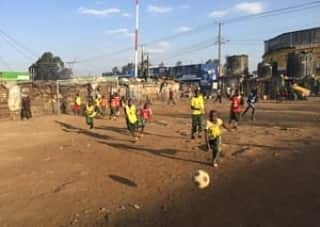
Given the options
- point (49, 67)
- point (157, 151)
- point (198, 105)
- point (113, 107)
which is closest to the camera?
point (157, 151)

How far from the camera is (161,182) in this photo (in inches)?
384

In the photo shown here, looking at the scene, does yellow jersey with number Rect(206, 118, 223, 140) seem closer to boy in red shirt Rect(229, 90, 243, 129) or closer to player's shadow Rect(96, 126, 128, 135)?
boy in red shirt Rect(229, 90, 243, 129)

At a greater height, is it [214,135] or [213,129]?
[213,129]

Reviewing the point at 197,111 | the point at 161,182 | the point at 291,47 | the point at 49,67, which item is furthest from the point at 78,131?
the point at 49,67

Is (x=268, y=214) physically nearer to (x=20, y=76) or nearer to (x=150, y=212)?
(x=150, y=212)

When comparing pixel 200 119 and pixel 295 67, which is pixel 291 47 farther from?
pixel 200 119

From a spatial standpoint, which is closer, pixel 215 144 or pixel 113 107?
pixel 215 144

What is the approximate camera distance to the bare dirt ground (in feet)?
24.7

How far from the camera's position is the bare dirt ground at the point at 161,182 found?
752 centimetres

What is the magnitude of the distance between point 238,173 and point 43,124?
51.4ft

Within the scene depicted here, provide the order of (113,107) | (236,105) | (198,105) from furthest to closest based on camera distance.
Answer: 1. (113,107)
2. (236,105)
3. (198,105)

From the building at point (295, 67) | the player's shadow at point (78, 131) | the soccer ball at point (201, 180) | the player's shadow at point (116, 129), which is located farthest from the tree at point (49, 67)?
the soccer ball at point (201, 180)


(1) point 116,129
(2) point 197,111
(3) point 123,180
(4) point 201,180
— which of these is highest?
(2) point 197,111

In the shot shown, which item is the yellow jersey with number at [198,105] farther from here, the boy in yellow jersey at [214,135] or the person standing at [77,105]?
the person standing at [77,105]
